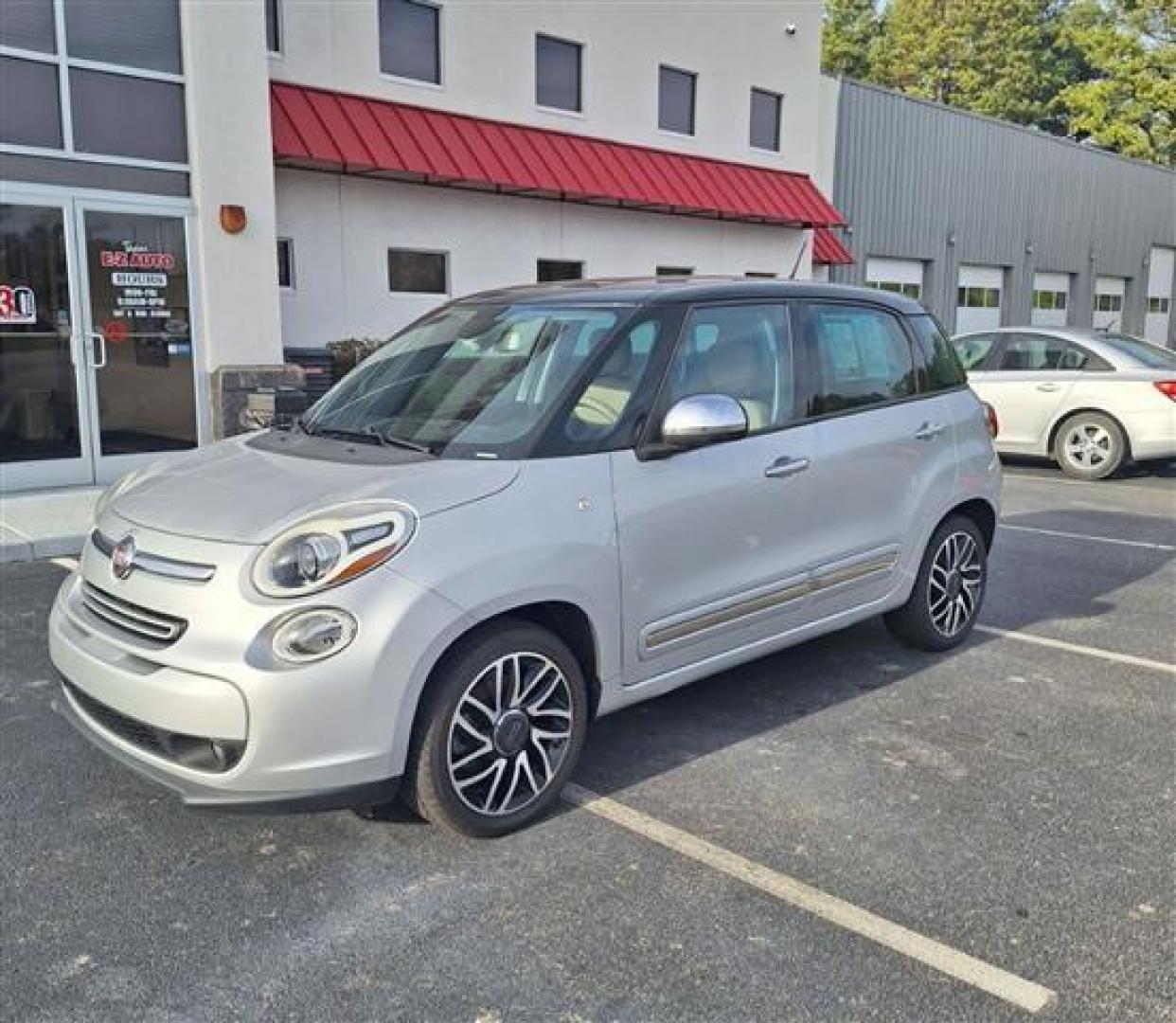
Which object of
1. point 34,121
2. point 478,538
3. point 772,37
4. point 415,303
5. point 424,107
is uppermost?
point 772,37

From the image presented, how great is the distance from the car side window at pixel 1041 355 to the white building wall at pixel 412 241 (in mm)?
5098

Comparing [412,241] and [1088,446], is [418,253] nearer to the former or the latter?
[412,241]

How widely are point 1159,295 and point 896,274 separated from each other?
14.7 m

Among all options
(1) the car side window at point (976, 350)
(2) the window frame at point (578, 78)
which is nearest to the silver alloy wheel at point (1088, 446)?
(1) the car side window at point (976, 350)

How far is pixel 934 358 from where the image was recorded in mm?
5188

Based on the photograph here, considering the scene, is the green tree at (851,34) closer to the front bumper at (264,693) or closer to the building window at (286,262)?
the building window at (286,262)

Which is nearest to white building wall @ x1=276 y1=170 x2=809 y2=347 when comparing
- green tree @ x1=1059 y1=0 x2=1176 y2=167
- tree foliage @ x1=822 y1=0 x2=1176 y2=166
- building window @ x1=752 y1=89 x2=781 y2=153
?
building window @ x1=752 y1=89 x2=781 y2=153

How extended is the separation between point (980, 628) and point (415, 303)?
1003 cm

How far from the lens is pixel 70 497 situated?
8852mm

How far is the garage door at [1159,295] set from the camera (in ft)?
105

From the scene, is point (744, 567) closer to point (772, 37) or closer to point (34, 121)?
point (34, 121)

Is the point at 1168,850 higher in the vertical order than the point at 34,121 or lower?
lower

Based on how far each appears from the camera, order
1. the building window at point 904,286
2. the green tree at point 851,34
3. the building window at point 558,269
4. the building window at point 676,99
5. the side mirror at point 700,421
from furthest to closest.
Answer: the green tree at point 851,34 → the building window at point 904,286 → the building window at point 676,99 → the building window at point 558,269 → the side mirror at point 700,421

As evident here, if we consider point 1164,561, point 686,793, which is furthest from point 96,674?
point 1164,561
